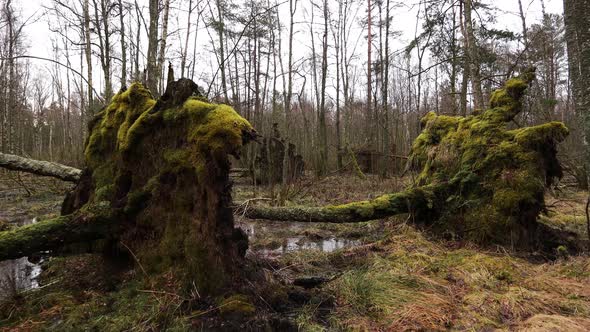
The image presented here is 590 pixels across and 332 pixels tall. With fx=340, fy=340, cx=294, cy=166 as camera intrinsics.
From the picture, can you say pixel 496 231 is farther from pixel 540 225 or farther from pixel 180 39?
pixel 180 39

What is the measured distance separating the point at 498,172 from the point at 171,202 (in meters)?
5.37

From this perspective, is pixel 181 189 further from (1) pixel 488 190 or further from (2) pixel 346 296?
(1) pixel 488 190

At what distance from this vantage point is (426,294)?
386cm

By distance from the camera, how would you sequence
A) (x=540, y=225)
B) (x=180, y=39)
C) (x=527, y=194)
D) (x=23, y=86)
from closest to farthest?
(x=527, y=194), (x=540, y=225), (x=180, y=39), (x=23, y=86)

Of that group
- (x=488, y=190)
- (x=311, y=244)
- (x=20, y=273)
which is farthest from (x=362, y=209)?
(x=20, y=273)

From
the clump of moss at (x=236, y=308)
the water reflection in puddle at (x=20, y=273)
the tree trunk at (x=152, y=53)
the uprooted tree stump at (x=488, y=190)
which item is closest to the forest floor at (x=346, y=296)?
the clump of moss at (x=236, y=308)

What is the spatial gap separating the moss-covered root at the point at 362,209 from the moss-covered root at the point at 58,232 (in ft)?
6.28

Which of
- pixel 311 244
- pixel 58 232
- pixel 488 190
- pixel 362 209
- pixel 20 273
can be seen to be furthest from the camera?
pixel 311 244

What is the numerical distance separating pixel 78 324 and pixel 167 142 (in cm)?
199

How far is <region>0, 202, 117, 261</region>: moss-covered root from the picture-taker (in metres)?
3.31

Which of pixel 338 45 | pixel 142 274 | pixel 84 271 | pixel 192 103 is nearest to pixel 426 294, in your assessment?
pixel 142 274

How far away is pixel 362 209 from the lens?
5.65 meters

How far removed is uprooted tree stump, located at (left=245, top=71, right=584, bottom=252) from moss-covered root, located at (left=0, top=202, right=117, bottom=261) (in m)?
2.04

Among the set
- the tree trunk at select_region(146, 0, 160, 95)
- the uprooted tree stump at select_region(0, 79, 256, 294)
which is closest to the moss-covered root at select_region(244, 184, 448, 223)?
the uprooted tree stump at select_region(0, 79, 256, 294)
